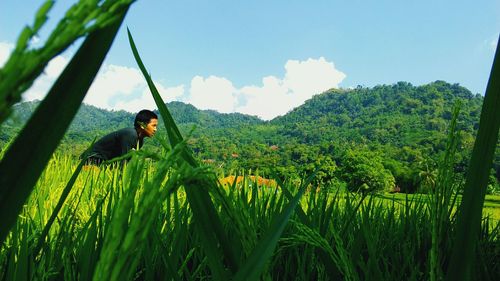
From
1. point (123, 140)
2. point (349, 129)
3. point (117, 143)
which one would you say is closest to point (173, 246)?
point (123, 140)

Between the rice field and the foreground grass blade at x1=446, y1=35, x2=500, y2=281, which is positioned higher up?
A: the foreground grass blade at x1=446, y1=35, x2=500, y2=281

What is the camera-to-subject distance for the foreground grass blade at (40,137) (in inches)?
7.4

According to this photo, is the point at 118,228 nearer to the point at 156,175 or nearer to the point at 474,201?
the point at 156,175

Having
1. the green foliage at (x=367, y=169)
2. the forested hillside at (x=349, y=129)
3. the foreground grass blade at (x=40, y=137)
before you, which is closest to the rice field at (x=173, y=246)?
the foreground grass blade at (x=40, y=137)

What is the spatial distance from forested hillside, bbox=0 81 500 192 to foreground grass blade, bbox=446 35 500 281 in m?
29.3

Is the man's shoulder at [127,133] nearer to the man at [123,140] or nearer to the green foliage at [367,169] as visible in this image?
the man at [123,140]

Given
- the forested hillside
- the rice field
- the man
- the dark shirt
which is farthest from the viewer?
the forested hillside

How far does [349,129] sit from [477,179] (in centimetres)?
7419

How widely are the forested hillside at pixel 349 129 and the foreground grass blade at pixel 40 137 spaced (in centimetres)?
2946

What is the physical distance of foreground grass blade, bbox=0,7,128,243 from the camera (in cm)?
19

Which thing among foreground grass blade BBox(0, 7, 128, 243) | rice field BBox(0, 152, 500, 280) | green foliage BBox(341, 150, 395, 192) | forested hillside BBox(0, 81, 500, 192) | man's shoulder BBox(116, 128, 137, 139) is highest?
forested hillside BBox(0, 81, 500, 192)

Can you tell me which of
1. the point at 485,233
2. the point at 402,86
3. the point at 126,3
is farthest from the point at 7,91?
the point at 402,86

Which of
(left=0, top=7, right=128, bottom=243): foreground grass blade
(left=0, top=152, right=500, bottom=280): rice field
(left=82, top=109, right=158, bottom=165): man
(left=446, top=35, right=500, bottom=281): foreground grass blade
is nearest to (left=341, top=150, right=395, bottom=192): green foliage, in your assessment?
(left=82, top=109, right=158, bottom=165): man

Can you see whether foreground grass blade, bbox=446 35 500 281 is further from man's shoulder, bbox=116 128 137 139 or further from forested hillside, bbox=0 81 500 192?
forested hillside, bbox=0 81 500 192
